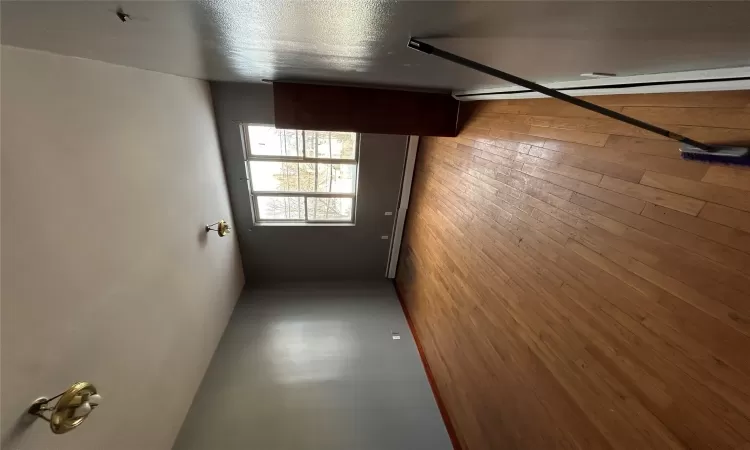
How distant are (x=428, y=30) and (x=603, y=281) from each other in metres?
1.38

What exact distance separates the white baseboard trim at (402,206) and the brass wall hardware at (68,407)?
348 centimetres

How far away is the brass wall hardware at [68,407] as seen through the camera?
130 centimetres

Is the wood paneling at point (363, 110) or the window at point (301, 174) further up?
the wood paneling at point (363, 110)

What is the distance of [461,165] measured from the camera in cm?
296

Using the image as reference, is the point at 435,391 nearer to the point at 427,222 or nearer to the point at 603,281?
the point at 427,222

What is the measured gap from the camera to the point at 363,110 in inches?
110

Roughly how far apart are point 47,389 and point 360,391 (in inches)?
95.1

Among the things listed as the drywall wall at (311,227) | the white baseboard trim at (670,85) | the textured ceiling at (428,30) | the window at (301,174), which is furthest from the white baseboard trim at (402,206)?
the textured ceiling at (428,30)

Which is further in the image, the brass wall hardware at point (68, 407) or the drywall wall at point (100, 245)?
the brass wall hardware at point (68, 407)

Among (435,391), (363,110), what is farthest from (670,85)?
(435,391)

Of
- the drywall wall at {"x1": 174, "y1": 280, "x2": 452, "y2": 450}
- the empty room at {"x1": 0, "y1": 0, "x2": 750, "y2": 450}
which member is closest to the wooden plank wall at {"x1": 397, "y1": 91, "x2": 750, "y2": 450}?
the empty room at {"x1": 0, "y1": 0, "x2": 750, "y2": 450}

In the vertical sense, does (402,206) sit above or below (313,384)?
above

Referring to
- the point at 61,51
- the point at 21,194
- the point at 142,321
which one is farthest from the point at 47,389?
the point at 61,51

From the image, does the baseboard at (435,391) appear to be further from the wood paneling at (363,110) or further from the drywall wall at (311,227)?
the wood paneling at (363,110)
